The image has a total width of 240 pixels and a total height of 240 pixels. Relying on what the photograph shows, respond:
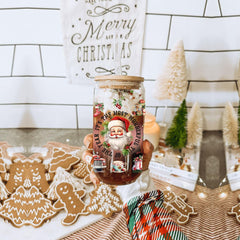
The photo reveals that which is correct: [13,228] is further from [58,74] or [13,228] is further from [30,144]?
[58,74]

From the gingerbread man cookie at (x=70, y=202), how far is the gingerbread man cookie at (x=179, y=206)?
0.61 feet

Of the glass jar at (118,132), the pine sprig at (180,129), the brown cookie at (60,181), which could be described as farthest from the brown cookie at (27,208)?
the pine sprig at (180,129)

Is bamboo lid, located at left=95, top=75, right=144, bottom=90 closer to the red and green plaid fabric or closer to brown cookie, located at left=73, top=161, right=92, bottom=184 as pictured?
the red and green plaid fabric

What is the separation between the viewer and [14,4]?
850 mm

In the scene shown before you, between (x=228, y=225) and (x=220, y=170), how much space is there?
243mm

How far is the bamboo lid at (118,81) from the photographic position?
0.40 meters

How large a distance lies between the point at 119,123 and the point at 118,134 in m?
0.02

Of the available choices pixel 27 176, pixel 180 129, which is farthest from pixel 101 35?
pixel 27 176

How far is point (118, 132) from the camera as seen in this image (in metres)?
0.41

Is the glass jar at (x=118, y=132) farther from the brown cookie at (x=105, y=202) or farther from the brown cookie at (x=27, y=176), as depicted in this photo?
the brown cookie at (x=27, y=176)

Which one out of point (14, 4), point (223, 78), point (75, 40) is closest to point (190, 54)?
point (223, 78)

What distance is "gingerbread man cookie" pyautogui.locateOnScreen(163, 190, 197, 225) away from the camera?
481 mm

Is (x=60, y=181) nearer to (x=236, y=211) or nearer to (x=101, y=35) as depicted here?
(x=236, y=211)

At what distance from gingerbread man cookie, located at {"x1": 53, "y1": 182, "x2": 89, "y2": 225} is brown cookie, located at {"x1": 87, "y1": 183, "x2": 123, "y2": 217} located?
22 millimetres
